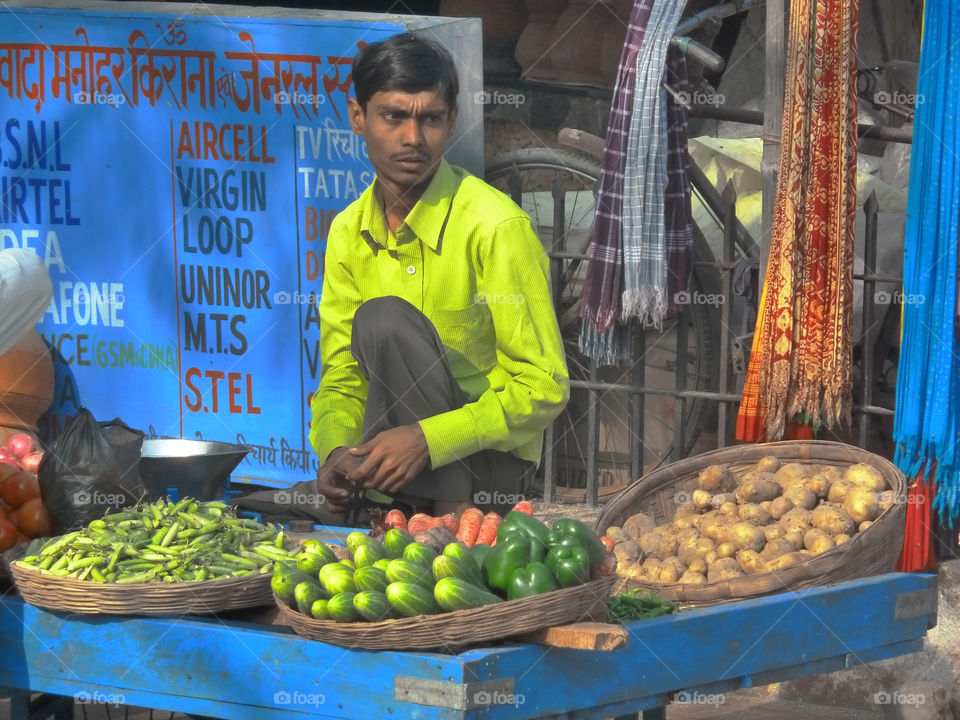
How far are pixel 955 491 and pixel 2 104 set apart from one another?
4304mm

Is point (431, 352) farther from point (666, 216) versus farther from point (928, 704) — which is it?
point (928, 704)

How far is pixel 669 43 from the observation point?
531cm

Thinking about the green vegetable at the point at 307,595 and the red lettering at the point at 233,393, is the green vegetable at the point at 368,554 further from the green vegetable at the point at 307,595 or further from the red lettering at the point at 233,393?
the red lettering at the point at 233,393

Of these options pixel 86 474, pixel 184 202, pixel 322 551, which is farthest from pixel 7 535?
pixel 184 202

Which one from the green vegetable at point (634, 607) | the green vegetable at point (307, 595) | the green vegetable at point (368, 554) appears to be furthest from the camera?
the green vegetable at point (634, 607)

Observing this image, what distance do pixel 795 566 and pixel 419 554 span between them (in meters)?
1.05

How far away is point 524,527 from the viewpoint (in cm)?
320

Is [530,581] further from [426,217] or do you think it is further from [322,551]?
[426,217]

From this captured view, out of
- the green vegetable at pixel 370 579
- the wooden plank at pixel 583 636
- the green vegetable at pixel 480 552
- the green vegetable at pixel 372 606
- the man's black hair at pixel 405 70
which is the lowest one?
the wooden plank at pixel 583 636

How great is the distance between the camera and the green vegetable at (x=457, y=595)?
2.83 meters

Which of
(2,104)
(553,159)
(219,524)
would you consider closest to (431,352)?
(219,524)

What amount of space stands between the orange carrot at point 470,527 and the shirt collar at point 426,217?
1.27 metres

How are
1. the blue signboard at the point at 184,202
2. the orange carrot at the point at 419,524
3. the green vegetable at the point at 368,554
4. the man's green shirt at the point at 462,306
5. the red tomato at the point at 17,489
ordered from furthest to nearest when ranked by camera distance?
the blue signboard at the point at 184,202, the man's green shirt at the point at 462,306, the red tomato at the point at 17,489, the orange carrot at the point at 419,524, the green vegetable at the point at 368,554

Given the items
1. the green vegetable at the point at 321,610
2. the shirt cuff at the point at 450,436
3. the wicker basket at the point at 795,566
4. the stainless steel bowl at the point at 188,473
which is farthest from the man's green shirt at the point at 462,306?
the green vegetable at the point at 321,610
